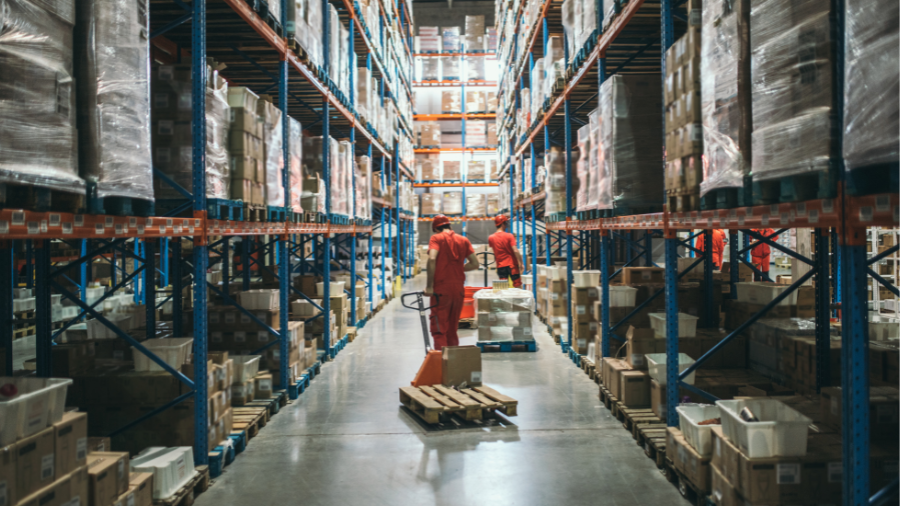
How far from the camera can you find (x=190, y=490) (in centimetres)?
396

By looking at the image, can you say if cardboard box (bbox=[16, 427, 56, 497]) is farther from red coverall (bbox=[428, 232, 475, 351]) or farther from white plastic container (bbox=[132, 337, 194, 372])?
red coverall (bbox=[428, 232, 475, 351])

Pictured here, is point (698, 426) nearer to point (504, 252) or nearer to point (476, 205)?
point (504, 252)

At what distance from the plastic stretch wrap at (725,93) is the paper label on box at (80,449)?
3.63 metres

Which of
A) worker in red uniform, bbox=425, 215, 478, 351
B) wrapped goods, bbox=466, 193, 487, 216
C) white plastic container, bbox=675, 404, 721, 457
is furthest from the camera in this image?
wrapped goods, bbox=466, 193, 487, 216

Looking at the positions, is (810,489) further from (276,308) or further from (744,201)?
(276,308)

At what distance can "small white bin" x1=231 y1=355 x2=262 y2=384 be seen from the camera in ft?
19.3

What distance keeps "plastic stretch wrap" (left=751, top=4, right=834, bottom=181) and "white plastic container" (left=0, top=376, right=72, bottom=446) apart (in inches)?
140

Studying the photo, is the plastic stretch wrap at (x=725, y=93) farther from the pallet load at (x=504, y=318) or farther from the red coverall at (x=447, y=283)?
the pallet load at (x=504, y=318)

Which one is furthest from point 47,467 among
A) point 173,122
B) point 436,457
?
point 436,457

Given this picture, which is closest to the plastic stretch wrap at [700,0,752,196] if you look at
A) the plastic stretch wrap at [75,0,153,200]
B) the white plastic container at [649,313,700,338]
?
the white plastic container at [649,313,700,338]

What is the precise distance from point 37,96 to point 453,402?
4210 millimetres

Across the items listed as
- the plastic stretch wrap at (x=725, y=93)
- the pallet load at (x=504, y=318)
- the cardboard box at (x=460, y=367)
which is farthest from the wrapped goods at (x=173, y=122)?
the pallet load at (x=504, y=318)

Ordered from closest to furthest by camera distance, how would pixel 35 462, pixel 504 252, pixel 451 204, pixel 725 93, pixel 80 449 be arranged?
pixel 35 462, pixel 80 449, pixel 725 93, pixel 504 252, pixel 451 204

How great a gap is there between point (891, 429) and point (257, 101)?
5.25m
